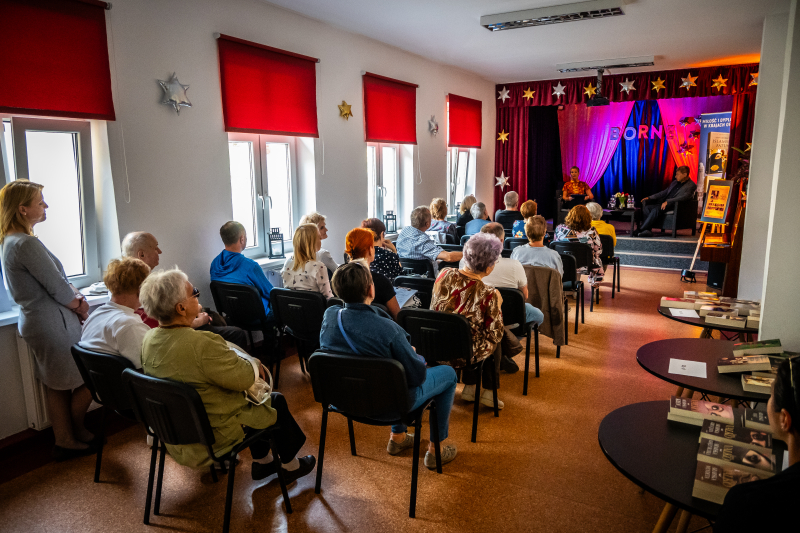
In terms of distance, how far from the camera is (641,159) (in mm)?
10969

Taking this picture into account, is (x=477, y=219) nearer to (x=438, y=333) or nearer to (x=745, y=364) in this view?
(x=438, y=333)

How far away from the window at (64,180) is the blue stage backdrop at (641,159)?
10.0m

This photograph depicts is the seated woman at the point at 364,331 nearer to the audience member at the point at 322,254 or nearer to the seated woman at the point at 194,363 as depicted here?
the seated woman at the point at 194,363

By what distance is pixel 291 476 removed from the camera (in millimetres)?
2592

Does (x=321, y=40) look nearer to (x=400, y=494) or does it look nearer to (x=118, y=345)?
(x=118, y=345)

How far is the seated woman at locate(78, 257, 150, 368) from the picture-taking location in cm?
240

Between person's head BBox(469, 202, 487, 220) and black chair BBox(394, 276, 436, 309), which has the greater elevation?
person's head BBox(469, 202, 487, 220)

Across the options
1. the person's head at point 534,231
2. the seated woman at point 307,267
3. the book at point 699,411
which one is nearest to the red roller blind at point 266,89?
the seated woman at point 307,267

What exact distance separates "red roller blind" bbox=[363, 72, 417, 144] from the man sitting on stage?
4.93 m

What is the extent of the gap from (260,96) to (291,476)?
3127 millimetres

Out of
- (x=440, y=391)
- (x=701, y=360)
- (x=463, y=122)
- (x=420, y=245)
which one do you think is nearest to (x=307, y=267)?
(x=420, y=245)

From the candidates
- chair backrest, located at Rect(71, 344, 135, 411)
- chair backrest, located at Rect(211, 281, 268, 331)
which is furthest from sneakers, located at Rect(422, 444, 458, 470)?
chair backrest, located at Rect(211, 281, 268, 331)

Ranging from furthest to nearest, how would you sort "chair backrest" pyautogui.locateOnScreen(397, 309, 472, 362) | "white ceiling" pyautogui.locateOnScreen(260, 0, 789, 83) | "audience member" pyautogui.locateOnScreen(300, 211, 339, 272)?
1. "white ceiling" pyautogui.locateOnScreen(260, 0, 789, 83)
2. "audience member" pyautogui.locateOnScreen(300, 211, 339, 272)
3. "chair backrest" pyautogui.locateOnScreen(397, 309, 472, 362)

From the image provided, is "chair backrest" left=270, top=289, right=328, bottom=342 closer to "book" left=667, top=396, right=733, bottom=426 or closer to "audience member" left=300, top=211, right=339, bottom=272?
"audience member" left=300, top=211, right=339, bottom=272
